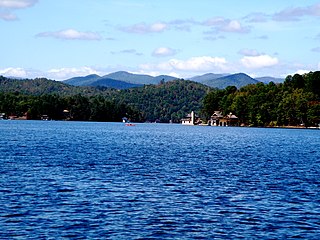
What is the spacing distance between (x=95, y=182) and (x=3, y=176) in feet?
26.4

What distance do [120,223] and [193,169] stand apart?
93.1 ft

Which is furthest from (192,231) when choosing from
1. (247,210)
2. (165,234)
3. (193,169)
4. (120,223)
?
(193,169)

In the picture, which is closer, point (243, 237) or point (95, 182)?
point (243, 237)

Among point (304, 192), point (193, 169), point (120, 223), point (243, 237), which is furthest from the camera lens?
point (193, 169)

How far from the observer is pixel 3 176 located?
47.1 meters

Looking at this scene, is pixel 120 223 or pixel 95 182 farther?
pixel 95 182

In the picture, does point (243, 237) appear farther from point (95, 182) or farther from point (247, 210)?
point (95, 182)

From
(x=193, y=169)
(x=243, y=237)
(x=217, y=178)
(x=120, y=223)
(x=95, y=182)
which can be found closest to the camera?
(x=243, y=237)

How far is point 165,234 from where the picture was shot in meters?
27.8

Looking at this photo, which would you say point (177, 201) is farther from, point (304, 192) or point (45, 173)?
point (45, 173)

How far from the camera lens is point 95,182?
44594 mm

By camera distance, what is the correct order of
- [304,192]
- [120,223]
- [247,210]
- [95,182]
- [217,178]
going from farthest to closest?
1. [217,178]
2. [95,182]
3. [304,192]
4. [247,210]
5. [120,223]

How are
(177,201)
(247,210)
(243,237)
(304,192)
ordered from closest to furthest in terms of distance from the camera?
(243,237)
(247,210)
(177,201)
(304,192)

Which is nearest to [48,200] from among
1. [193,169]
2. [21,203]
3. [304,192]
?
[21,203]
